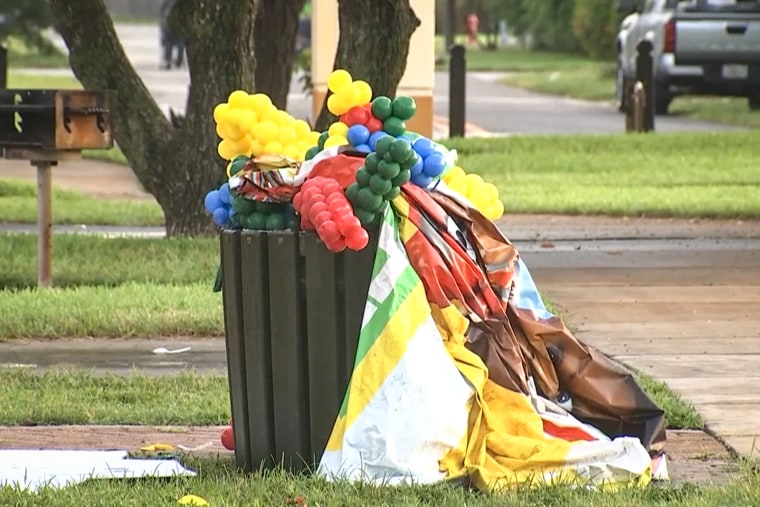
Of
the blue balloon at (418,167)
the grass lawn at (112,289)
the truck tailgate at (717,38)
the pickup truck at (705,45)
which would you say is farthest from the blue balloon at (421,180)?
the truck tailgate at (717,38)

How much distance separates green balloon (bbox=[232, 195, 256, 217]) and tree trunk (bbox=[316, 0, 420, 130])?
5.94 metres

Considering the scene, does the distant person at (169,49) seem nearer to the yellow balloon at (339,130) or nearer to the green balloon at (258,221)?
the yellow balloon at (339,130)

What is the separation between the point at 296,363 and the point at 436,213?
2.10 feet

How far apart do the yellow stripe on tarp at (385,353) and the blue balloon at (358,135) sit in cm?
51

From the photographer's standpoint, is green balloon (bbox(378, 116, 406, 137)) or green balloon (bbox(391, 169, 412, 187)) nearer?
green balloon (bbox(391, 169, 412, 187))

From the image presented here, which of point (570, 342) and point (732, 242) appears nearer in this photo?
point (570, 342)

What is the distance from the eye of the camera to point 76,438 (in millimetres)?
5996

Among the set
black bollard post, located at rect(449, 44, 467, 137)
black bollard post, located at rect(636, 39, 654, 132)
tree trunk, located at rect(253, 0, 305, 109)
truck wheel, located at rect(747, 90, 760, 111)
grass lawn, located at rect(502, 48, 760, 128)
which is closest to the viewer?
tree trunk, located at rect(253, 0, 305, 109)

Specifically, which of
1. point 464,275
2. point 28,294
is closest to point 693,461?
point 464,275

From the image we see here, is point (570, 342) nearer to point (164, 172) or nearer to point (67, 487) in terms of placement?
point (67, 487)

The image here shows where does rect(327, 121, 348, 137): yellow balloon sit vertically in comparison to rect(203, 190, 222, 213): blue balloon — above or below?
above

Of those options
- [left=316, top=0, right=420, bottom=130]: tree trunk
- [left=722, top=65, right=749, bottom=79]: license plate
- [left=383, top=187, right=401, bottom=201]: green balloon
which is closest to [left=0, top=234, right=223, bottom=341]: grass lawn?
[left=316, top=0, right=420, bottom=130]: tree trunk

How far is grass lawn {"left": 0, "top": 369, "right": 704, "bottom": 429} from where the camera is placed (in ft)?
20.6

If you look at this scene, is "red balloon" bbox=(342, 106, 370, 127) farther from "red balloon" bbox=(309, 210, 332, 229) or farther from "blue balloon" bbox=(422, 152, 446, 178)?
"red balloon" bbox=(309, 210, 332, 229)
